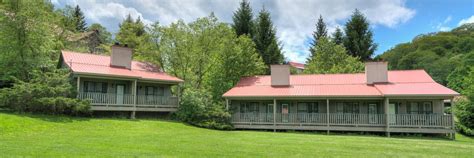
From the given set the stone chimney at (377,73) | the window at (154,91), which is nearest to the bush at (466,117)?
the stone chimney at (377,73)

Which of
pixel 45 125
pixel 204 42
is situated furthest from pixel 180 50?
pixel 45 125

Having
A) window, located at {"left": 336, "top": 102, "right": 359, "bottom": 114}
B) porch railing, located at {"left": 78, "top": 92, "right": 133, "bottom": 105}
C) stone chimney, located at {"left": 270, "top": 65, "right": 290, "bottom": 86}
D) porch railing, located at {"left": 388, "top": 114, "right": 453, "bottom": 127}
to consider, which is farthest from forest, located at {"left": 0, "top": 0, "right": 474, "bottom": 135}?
window, located at {"left": 336, "top": 102, "right": 359, "bottom": 114}

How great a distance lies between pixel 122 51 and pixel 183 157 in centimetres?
1791

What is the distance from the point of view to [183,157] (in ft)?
30.9

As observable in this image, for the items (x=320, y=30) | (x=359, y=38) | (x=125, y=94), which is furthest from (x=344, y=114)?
(x=320, y=30)

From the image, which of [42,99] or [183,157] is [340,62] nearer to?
[42,99]

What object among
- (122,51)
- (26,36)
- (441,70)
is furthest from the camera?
(441,70)

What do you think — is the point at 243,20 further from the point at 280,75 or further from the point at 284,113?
the point at 284,113

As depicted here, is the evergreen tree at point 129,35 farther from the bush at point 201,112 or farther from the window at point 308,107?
the window at point 308,107

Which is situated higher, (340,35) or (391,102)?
(340,35)

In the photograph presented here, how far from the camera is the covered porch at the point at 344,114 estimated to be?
2064cm

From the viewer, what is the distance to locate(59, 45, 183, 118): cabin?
22.3 m

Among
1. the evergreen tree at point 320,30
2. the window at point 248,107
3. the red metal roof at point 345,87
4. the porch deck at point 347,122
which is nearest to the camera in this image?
the porch deck at point 347,122

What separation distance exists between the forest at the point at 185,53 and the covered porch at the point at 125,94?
1.44 m
